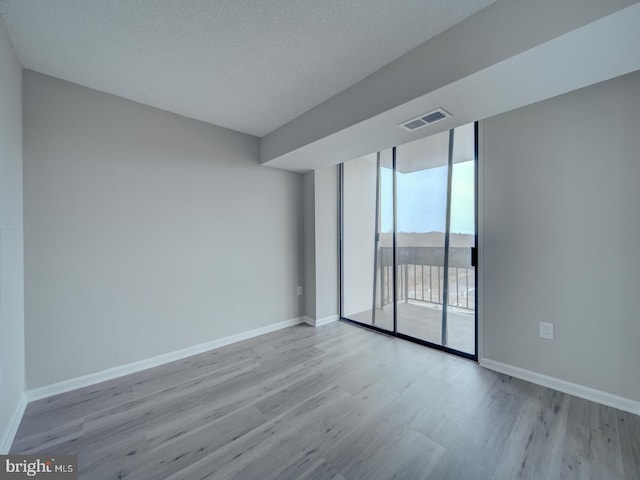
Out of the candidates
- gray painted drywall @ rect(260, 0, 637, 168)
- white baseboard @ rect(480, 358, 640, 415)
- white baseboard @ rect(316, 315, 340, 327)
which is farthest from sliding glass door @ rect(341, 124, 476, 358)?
gray painted drywall @ rect(260, 0, 637, 168)

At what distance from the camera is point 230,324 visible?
10.2 feet

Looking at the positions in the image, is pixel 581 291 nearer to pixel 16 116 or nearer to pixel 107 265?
pixel 107 265

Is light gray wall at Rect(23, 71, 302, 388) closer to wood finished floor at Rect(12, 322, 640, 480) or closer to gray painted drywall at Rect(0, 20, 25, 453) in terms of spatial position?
gray painted drywall at Rect(0, 20, 25, 453)

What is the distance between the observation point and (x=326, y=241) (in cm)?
380

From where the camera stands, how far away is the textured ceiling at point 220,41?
148 cm

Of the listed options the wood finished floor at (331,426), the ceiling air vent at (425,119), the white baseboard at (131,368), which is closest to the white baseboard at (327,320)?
the white baseboard at (131,368)

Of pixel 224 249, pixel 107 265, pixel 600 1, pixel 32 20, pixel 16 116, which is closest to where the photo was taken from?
pixel 600 1

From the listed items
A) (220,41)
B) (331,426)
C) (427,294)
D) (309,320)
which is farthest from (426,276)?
(220,41)

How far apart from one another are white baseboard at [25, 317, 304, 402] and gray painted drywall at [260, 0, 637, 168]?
251 centimetres

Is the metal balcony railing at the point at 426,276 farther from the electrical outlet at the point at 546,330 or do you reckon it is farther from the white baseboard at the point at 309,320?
the white baseboard at the point at 309,320

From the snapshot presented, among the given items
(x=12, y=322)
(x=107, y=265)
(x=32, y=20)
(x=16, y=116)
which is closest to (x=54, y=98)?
(x=16, y=116)

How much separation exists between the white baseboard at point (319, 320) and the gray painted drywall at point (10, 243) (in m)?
2.76

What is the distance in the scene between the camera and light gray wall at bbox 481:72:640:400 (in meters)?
1.82

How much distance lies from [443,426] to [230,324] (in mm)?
2359
